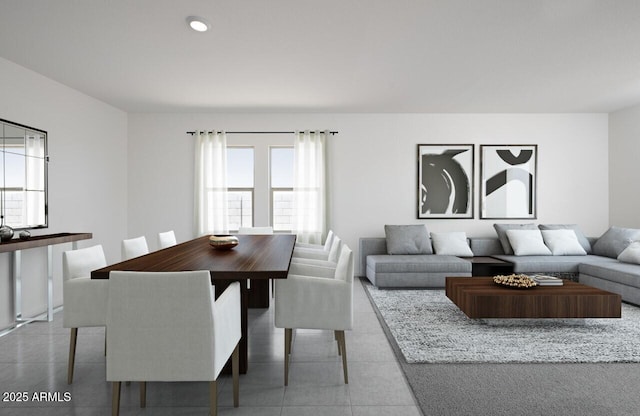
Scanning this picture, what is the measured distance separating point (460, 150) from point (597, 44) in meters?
2.69

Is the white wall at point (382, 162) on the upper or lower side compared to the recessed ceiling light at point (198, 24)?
lower

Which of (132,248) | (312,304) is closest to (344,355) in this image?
(312,304)

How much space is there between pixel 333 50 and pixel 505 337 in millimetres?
3113

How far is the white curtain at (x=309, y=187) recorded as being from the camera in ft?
18.9

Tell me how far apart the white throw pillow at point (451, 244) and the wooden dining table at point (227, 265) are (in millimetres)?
3219

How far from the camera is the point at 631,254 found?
14.9 ft

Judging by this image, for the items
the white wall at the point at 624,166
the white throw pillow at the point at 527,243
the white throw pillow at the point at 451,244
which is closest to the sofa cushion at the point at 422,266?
the white throw pillow at the point at 451,244

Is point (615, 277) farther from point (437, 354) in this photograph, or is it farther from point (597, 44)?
point (437, 354)

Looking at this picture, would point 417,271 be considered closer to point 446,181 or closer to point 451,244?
point 451,244

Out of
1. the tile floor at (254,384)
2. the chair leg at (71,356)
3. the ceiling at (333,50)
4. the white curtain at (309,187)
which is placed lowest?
the tile floor at (254,384)

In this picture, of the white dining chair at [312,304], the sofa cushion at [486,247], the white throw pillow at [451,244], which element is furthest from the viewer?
the sofa cushion at [486,247]

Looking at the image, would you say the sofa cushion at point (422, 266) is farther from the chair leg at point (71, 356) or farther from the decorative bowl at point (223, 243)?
the chair leg at point (71, 356)

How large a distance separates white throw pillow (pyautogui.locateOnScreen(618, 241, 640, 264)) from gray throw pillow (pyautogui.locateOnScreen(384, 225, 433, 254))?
2421mm

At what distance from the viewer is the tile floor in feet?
6.77
